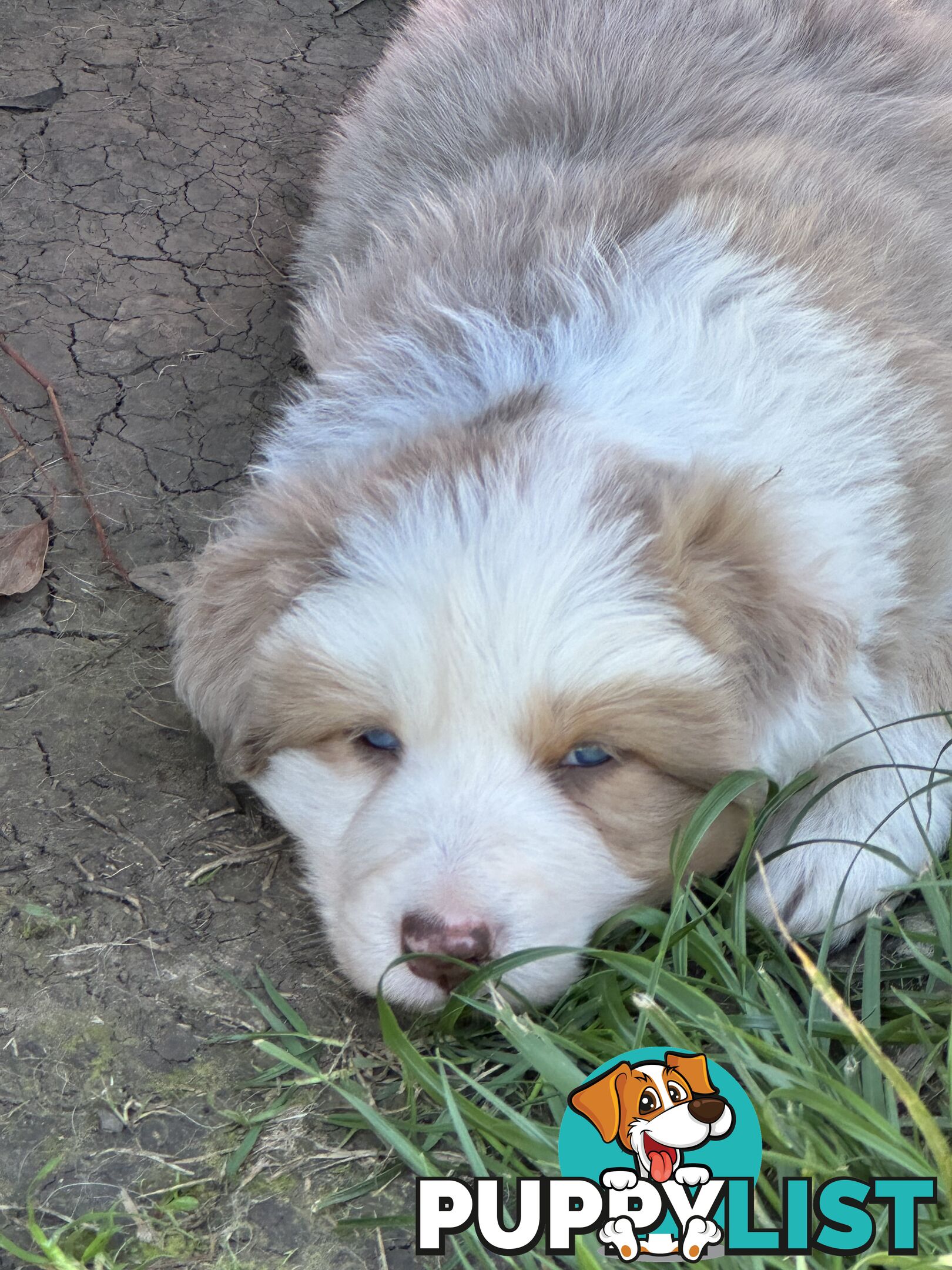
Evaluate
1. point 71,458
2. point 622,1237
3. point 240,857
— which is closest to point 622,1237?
point 622,1237

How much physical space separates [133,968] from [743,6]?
2973 mm

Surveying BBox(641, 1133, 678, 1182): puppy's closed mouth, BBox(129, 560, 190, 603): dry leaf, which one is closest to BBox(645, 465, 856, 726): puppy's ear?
BBox(641, 1133, 678, 1182): puppy's closed mouth

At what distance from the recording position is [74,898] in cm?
267

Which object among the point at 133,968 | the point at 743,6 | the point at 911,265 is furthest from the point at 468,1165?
the point at 743,6

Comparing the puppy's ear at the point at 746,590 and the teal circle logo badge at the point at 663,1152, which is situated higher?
the puppy's ear at the point at 746,590

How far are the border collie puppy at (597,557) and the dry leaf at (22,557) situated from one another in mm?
618

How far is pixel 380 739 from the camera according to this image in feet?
8.02

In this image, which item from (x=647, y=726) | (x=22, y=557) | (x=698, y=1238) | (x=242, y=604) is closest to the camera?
(x=698, y=1238)

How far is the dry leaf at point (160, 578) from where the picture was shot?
136 inches

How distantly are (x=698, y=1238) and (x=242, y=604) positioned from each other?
137cm

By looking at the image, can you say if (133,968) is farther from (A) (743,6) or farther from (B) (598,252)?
(A) (743,6)

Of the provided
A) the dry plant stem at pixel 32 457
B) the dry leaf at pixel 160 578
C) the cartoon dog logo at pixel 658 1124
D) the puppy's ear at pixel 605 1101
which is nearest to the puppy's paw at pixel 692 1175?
the cartoon dog logo at pixel 658 1124

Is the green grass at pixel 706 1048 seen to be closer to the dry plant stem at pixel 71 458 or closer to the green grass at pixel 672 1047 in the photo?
the green grass at pixel 672 1047

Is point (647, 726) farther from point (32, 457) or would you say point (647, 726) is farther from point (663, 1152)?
point (32, 457)
